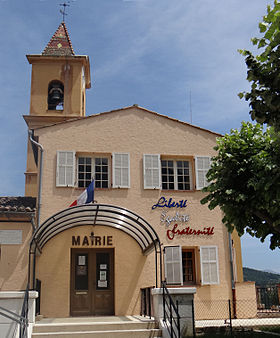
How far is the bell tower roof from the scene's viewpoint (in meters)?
25.6

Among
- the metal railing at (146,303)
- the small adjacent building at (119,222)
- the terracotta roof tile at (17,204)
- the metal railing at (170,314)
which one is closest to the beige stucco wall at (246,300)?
the small adjacent building at (119,222)

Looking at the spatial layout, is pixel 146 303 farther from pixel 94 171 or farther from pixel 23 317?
pixel 94 171

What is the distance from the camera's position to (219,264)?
51.8 ft

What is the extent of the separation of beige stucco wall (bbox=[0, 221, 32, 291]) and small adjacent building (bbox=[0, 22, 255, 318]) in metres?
0.03

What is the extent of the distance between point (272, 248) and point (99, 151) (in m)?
7.63

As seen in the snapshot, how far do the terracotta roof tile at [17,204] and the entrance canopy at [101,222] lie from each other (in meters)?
1.17

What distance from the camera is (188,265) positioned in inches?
629

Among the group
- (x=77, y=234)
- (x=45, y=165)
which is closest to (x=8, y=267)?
(x=77, y=234)

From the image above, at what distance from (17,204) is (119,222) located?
3510 millimetres

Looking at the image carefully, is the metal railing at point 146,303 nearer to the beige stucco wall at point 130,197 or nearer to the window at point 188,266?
the beige stucco wall at point 130,197

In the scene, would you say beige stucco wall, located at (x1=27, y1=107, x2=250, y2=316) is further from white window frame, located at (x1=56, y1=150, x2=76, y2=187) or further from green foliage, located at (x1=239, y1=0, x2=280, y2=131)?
green foliage, located at (x1=239, y1=0, x2=280, y2=131)

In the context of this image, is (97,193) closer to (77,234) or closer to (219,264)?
(77,234)

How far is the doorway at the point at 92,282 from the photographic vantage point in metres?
14.9

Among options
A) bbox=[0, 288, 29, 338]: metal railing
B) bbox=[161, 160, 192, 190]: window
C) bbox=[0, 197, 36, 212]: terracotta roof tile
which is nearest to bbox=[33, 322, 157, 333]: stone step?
bbox=[0, 288, 29, 338]: metal railing
